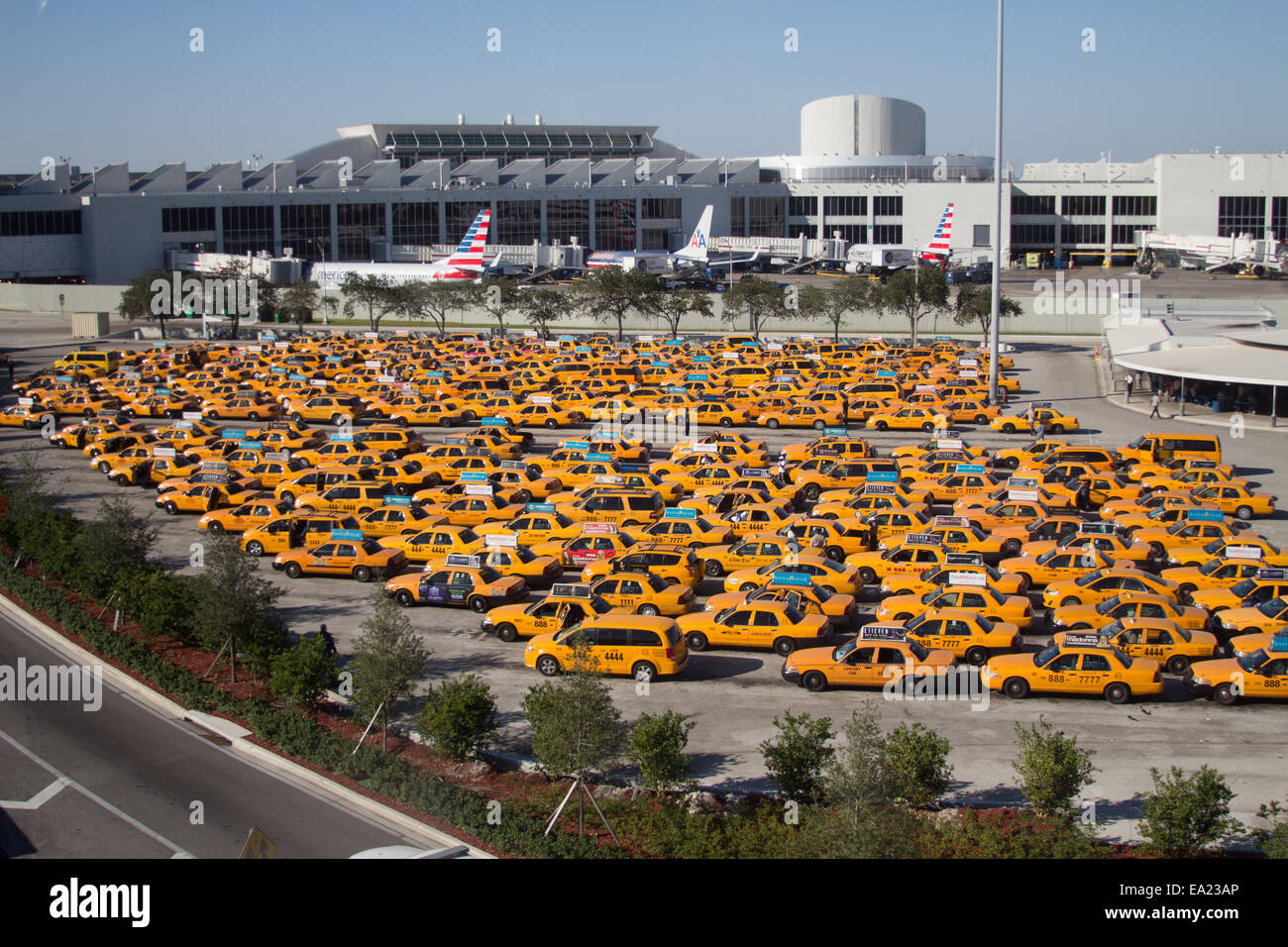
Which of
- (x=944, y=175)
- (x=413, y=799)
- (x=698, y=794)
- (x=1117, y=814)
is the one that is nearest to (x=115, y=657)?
(x=413, y=799)

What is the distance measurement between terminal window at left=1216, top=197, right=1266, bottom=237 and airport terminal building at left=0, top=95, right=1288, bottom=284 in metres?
0.11

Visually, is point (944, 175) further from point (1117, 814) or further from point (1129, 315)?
point (1117, 814)

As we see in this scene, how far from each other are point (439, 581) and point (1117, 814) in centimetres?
1489

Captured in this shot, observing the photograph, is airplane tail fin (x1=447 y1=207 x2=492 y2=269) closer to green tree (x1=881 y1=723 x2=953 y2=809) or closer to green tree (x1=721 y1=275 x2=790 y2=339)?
green tree (x1=721 y1=275 x2=790 y2=339)

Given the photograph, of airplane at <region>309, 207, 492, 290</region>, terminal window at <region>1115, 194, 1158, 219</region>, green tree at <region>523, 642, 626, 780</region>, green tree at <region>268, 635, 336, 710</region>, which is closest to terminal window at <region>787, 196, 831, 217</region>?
terminal window at <region>1115, 194, 1158, 219</region>

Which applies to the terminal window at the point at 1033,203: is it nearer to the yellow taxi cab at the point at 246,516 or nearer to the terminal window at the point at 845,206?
the terminal window at the point at 845,206

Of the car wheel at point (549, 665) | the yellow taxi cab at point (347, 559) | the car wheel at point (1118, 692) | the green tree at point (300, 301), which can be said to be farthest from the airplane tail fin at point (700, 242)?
the car wheel at point (1118, 692)

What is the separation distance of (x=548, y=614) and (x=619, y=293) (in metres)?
51.3

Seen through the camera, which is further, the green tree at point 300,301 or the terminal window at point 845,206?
the terminal window at point 845,206

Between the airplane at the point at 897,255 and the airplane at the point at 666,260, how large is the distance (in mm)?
13361

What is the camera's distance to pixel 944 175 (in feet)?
405

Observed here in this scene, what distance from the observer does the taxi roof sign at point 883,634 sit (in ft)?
66.7

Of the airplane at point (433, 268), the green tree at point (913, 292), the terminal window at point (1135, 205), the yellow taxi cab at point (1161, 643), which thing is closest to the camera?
the yellow taxi cab at point (1161, 643)
